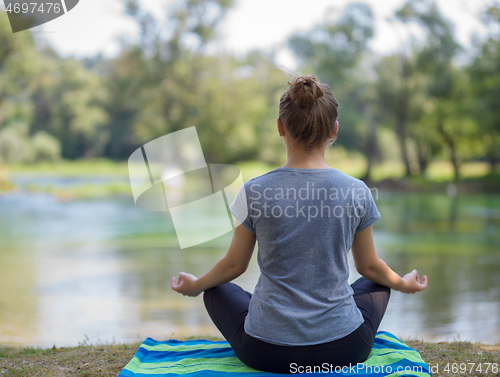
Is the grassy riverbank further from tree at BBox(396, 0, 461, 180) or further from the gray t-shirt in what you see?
the gray t-shirt

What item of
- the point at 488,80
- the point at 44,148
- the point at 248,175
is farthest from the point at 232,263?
the point at 44,148

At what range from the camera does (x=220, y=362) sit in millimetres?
1627

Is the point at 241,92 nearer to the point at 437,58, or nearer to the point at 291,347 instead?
the point at 437,58

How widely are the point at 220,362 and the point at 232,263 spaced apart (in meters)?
0.37

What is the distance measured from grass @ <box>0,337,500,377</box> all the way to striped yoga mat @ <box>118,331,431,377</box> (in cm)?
12

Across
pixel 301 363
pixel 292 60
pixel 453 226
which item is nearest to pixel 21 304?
pixel 301 363

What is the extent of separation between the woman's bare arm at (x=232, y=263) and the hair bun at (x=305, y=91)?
1.34ft

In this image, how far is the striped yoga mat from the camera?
Answer: 4.81ft

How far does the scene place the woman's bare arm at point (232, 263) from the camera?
1.48 meters

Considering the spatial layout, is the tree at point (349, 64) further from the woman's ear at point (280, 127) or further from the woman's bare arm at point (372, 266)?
the woman's ear at point (280, 127)

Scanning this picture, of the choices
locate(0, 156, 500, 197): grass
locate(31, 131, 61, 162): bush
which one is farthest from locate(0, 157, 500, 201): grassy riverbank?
locate(31, 131, 61, 162): bush

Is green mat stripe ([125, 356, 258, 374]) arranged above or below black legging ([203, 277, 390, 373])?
below

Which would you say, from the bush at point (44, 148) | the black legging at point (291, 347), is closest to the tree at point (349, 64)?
the bush at point (44, 148)

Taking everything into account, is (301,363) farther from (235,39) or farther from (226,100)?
(235,39)
